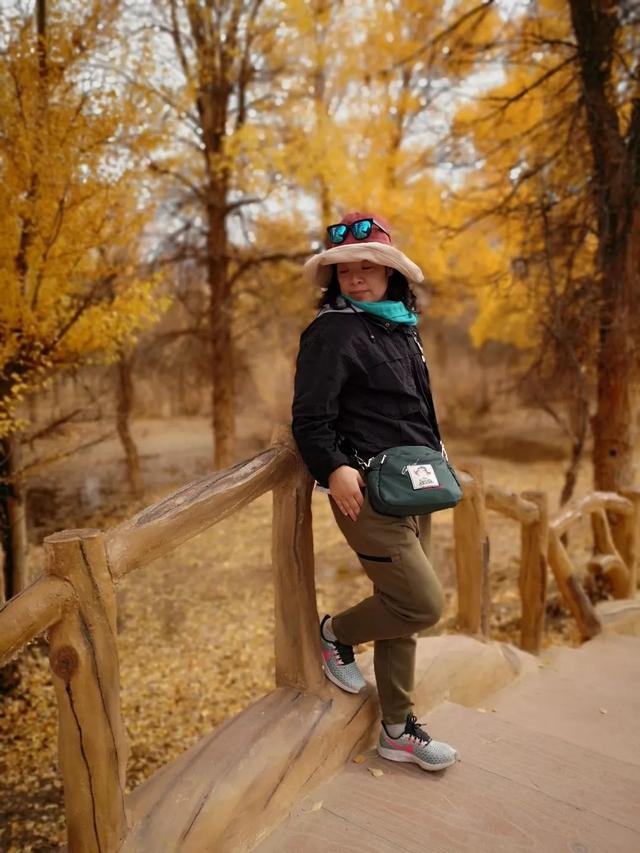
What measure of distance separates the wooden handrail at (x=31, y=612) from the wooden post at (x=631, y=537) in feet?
16.3

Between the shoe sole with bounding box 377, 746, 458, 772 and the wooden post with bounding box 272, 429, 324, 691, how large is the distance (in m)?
0.32

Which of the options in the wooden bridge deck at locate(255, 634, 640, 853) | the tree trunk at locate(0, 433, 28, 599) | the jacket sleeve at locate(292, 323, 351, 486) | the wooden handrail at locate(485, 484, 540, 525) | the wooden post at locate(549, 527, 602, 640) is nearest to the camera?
the wooden bridge deck at locate(255, 634, 640, 853)

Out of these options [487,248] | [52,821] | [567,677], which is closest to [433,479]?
[567,677]

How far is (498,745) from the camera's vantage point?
2340mm

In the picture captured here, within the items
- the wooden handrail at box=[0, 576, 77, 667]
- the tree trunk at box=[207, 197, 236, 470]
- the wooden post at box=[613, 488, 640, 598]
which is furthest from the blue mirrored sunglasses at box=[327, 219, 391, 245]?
the tree trunk at box=[207, 197, 236, 470]

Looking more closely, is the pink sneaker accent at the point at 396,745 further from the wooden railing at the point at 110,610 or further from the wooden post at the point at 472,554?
the wooden post at the point at 472,554

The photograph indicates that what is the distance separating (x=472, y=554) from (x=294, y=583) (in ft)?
4.93

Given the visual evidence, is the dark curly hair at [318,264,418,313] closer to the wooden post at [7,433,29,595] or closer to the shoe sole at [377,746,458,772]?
the shoe sole at [377,746,458,772]

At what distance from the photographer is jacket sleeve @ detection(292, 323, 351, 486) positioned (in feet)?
6.43

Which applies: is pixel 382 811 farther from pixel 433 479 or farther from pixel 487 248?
pixel 487 248

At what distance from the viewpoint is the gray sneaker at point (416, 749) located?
2.12m

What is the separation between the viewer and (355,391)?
6.86 ft

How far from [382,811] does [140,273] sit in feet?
28.3

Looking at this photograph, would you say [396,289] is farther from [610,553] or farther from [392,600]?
[610,553]
